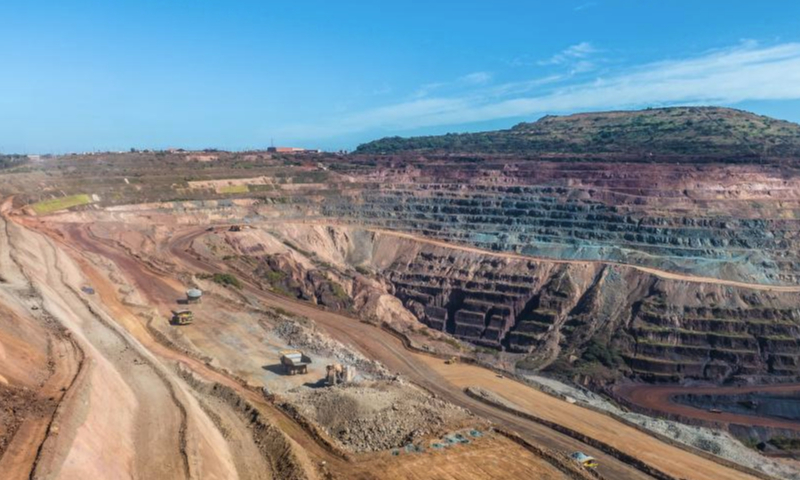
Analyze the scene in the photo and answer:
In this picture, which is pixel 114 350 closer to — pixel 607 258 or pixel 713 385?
pixel 713 385

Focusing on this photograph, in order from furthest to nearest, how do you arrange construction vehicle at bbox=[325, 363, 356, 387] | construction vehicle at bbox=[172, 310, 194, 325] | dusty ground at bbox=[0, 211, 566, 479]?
construction vehicle at bbox=[172, 310, 194, 325]
construction vehicle at bbox=[325, 363, 356, 387]
dusty ground at bbox=[0, 211, 566, 479]

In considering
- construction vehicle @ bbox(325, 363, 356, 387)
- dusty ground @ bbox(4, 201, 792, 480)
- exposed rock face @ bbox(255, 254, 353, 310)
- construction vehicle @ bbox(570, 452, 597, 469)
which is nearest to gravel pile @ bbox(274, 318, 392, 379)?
dusty ground @ bbox(4, 201, 792, 480)

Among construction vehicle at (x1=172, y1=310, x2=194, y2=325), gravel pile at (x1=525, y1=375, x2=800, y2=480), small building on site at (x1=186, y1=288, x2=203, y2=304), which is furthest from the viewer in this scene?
small building on site at (x1=186, y1=288, x2=203, y2=304)

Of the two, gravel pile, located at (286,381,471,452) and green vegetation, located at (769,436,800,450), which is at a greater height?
gravel pile, located at (286,381,471,452)

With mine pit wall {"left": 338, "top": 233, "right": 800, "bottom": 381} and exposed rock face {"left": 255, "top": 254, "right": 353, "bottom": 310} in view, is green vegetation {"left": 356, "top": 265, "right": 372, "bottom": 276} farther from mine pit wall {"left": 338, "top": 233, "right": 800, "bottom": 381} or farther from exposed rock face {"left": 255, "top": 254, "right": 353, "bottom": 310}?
exposed rock face {"left": 255, "top": 254, "right": 353, "bottom": 310}

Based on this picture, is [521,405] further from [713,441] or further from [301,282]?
[301,282]

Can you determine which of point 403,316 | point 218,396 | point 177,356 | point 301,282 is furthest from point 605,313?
point 218,396
